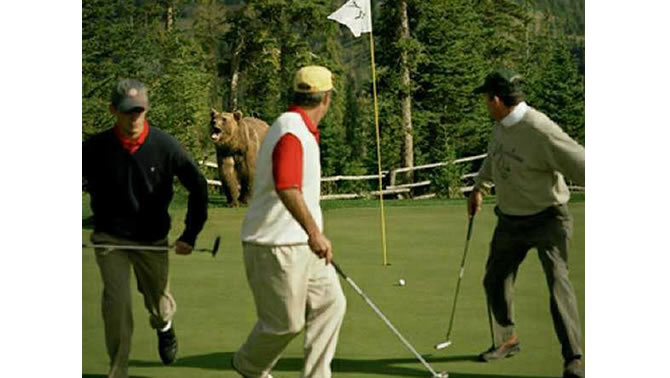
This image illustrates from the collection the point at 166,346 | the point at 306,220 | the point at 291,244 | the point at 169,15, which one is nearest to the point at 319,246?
the point at 306,220

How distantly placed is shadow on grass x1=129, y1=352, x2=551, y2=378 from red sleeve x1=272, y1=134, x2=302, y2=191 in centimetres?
125

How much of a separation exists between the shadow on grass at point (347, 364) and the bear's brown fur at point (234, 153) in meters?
0.99

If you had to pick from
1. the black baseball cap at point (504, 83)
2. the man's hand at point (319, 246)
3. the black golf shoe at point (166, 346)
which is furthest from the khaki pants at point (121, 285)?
the black baseball cap at point (504, 83)

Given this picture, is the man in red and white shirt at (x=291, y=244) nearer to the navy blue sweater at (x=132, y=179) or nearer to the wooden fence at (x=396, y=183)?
the navy blue sweater at (x=132, y=179)

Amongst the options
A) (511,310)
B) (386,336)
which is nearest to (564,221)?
(511,310)

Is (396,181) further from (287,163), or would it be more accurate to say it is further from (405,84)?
(287,163)

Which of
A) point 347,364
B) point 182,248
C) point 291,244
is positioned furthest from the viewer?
point 347,364

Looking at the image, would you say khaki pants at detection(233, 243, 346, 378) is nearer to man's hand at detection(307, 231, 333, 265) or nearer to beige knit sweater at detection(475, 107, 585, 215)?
man's hand at detection(307, 231, 333, 265)

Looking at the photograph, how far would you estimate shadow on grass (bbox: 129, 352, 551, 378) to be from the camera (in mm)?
5822

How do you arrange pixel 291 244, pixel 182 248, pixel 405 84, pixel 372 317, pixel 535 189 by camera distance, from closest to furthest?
pixel 291 244, pixel 182 248, pixel 535 189, pixel 372 317, pixel 405 84

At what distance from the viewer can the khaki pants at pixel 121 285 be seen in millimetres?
5496

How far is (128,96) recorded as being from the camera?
5520mm

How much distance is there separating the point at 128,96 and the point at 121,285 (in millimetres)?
789
